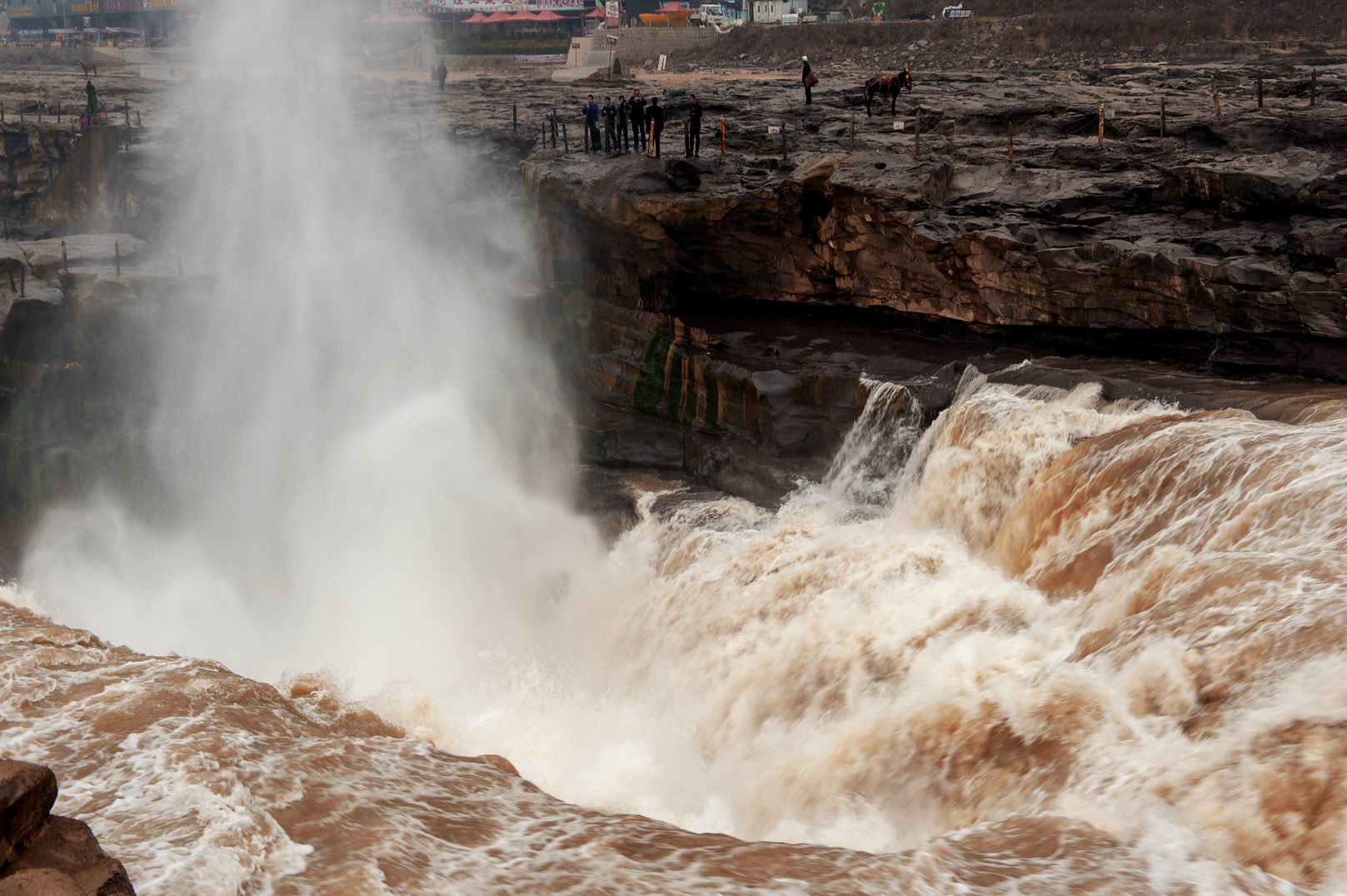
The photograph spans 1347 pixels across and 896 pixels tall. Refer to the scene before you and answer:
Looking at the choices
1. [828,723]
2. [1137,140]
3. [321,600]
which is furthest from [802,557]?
[1137,140]

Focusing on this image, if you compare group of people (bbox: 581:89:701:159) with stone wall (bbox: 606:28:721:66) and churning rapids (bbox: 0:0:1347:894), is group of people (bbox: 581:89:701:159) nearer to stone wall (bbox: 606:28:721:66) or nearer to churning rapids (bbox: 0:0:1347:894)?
churning rapids (bbox: 0:0:1347:894)

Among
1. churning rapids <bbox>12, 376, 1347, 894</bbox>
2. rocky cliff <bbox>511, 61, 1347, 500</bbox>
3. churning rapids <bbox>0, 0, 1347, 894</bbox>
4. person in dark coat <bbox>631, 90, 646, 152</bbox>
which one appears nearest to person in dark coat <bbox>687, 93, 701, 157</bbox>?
rocky cliff <bbox>511, 61, 1347, 500</bbox>

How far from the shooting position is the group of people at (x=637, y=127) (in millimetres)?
22141

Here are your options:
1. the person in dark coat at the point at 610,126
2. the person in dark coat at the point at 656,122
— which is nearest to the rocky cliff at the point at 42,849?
the person in dark coat at the point at 656,122

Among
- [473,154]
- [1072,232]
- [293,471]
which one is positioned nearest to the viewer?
[1072,232]

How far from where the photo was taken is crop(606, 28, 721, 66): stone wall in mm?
59156

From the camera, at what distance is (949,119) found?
2469 centimetres

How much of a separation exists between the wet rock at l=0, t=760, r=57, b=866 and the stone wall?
56355 mm

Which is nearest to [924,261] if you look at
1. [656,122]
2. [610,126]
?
[656,122]

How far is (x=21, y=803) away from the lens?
6.34 meters

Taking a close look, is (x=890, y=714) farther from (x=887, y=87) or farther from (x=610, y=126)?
(x=887, y=87)

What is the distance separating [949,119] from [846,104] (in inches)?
197

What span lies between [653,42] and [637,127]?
3909 centimetres

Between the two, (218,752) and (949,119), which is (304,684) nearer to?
(218,752)
